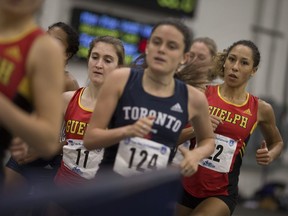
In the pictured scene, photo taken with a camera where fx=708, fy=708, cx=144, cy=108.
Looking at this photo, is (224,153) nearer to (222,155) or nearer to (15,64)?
(222,155)

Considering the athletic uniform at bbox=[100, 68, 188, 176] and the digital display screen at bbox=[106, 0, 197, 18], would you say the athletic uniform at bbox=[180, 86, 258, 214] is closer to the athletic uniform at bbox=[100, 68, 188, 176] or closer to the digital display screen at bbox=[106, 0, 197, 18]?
the athletic uniform at bbox=[100, 68, 188, 176]

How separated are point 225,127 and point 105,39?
38.6 inches

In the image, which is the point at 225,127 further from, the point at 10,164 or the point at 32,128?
the point at 32,128

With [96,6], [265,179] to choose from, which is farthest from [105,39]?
[265,179]

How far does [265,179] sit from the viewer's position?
12203 millimetres

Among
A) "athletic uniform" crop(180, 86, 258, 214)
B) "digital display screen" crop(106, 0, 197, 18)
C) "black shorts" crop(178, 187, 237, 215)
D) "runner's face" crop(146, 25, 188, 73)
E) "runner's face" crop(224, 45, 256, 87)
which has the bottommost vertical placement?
"black shorts" crop(178, 187, 237, 215)

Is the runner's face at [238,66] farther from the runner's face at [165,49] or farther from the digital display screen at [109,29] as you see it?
the digital display screen at [109,29]

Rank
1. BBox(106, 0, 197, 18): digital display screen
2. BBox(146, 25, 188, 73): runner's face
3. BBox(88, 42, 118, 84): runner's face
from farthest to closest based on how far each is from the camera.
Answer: BBox(106, 0, 197, 18): digital display screen
BBox(88, 42, 118, 84): runner's face
BBox(146, 25, 188, 73): runner's face

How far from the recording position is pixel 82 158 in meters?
4.29

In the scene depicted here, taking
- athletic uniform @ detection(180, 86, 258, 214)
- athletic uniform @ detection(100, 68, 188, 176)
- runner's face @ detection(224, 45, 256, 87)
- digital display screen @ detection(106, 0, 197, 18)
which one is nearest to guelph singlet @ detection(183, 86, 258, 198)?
athletic uniform @ detection(180, 86, 258, 214)

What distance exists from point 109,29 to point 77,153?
17.7 feet

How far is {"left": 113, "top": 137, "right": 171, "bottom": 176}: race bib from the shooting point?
3.31 meters

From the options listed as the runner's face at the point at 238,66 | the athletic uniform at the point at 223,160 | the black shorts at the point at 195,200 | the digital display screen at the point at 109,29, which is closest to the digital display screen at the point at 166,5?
the digital display screen at the point at 109,29

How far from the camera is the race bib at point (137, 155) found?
10.9ft
